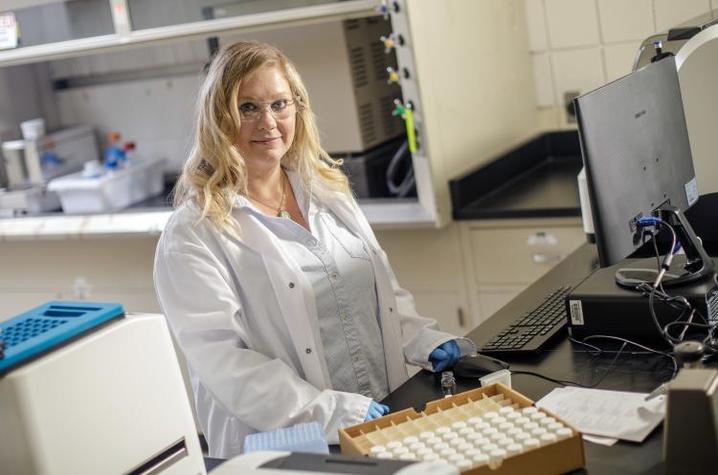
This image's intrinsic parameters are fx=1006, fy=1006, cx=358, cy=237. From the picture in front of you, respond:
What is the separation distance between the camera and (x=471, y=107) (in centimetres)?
322

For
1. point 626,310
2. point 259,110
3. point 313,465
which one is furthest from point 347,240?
point 313,465

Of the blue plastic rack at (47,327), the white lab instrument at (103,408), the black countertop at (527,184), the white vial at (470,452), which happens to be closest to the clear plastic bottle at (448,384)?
the white vial at (470,452)

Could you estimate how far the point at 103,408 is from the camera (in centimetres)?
113

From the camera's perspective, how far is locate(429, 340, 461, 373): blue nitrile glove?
195 centimetres

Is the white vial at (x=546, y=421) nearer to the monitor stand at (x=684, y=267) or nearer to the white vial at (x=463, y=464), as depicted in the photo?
the white vial at (x=463, y=464)

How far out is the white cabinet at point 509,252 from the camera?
2994 mm

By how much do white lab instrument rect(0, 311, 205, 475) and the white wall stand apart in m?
2.49

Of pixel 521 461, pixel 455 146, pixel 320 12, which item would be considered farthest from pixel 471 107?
pixel 521 461

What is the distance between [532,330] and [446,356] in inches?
8.1

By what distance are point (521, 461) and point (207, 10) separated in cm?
221

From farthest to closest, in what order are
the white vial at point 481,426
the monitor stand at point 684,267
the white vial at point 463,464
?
the monitor stand at point 684,267 → the white vial at point 481,426 → the white vial at point 463,464

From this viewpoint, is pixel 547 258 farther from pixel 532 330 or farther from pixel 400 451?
pixel 400 451

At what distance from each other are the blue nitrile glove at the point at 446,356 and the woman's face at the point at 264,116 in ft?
1.84

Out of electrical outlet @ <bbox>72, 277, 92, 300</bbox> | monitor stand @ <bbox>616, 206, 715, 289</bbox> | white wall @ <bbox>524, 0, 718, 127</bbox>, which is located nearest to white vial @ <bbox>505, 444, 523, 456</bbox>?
monitor stand @ <bbox>616, 206, 715, 289</bbox>
